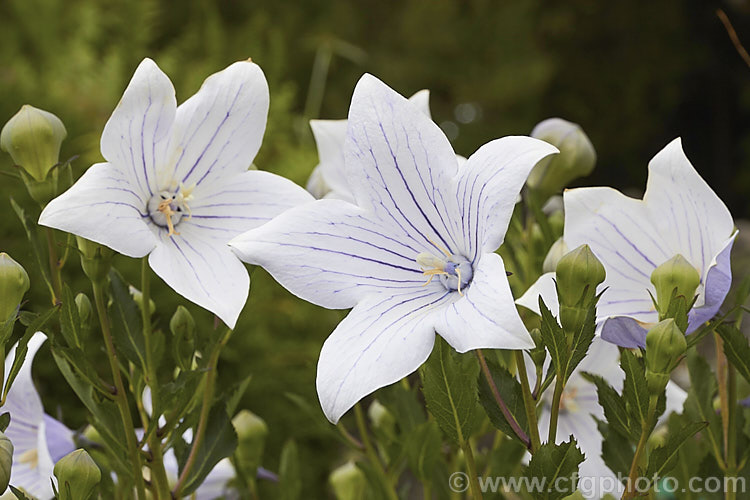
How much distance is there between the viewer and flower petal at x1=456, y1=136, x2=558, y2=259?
41 centimetres

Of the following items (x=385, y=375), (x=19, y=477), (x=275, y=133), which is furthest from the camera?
(x=275, y=133)

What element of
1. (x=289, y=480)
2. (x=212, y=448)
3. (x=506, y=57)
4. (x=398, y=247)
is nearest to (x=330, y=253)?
(x=398, y=247)

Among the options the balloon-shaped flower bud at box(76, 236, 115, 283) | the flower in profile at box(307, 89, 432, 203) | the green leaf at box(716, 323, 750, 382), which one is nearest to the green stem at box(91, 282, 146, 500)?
the balloon-shaped flower bud at box(76, 236, 115, 283)

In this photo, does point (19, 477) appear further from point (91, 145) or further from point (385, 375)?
point (91, 145)

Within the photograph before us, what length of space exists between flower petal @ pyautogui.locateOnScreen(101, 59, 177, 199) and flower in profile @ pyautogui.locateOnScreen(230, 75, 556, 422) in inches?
4.5

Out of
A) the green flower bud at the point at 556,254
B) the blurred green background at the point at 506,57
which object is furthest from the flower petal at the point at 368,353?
the blurred green background at the point at 506,57

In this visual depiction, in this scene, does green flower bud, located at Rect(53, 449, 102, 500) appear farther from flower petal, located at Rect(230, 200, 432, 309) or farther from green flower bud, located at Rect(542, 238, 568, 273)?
green flower bud, located at Rect(542, 238, 568, 273)

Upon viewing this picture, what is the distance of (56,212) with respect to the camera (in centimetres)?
43

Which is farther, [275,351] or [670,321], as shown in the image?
[275,351]

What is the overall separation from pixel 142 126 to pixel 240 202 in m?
0.08

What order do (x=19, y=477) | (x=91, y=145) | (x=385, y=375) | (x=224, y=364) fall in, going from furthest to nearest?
(x=224, y=364) → (x=91, y=145) → (x=19, y=477) → (x=385, y=375)

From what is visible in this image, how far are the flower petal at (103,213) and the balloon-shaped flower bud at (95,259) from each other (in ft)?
0.10

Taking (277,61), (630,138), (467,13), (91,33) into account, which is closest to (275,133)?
(277,61)

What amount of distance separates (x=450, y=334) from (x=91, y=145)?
5.88 feet
